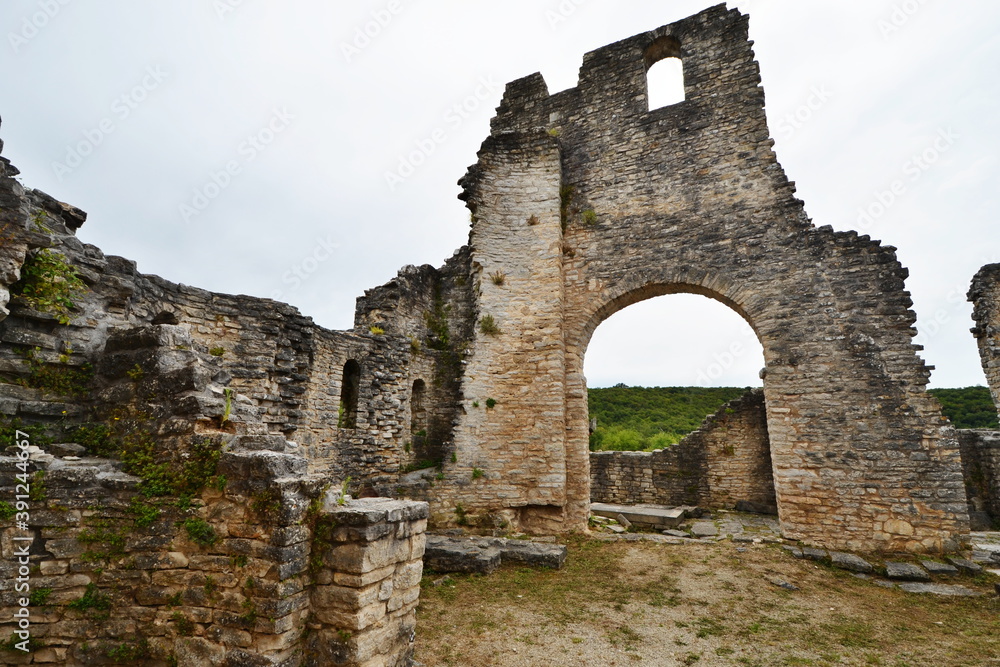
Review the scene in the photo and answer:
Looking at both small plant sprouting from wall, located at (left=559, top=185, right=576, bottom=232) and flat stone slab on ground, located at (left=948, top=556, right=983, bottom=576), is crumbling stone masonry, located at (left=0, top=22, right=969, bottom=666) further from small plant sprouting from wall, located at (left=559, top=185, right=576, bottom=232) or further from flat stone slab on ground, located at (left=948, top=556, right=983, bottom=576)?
flat stone slab on ground, located at (left=948, top=556, right=983, bottom=576)

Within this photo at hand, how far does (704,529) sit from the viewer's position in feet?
34.5

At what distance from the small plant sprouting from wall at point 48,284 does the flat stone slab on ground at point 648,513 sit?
37.1ft

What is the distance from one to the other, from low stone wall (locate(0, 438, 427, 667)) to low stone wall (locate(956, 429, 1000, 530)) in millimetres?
14514

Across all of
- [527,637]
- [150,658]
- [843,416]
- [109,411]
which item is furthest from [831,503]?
[109,411]

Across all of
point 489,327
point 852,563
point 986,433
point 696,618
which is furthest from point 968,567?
point 489,327

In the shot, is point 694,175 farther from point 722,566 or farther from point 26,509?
point 26,509

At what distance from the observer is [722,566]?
7.84 metres

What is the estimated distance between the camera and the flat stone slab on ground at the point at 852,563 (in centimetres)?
766

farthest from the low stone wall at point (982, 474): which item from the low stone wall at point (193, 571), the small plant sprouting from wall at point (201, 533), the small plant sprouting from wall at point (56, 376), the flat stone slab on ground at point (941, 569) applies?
the small plant sprouting from wall at point (56, 376)

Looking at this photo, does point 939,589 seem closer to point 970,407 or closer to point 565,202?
point 565,202

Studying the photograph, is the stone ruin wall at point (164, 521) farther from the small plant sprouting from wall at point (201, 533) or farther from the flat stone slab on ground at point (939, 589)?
the flat stone slab on ground at point (939, 589)

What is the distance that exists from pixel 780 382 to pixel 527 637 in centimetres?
685

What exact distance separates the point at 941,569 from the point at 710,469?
20.5 feet

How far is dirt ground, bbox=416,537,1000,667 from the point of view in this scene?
4.89m
